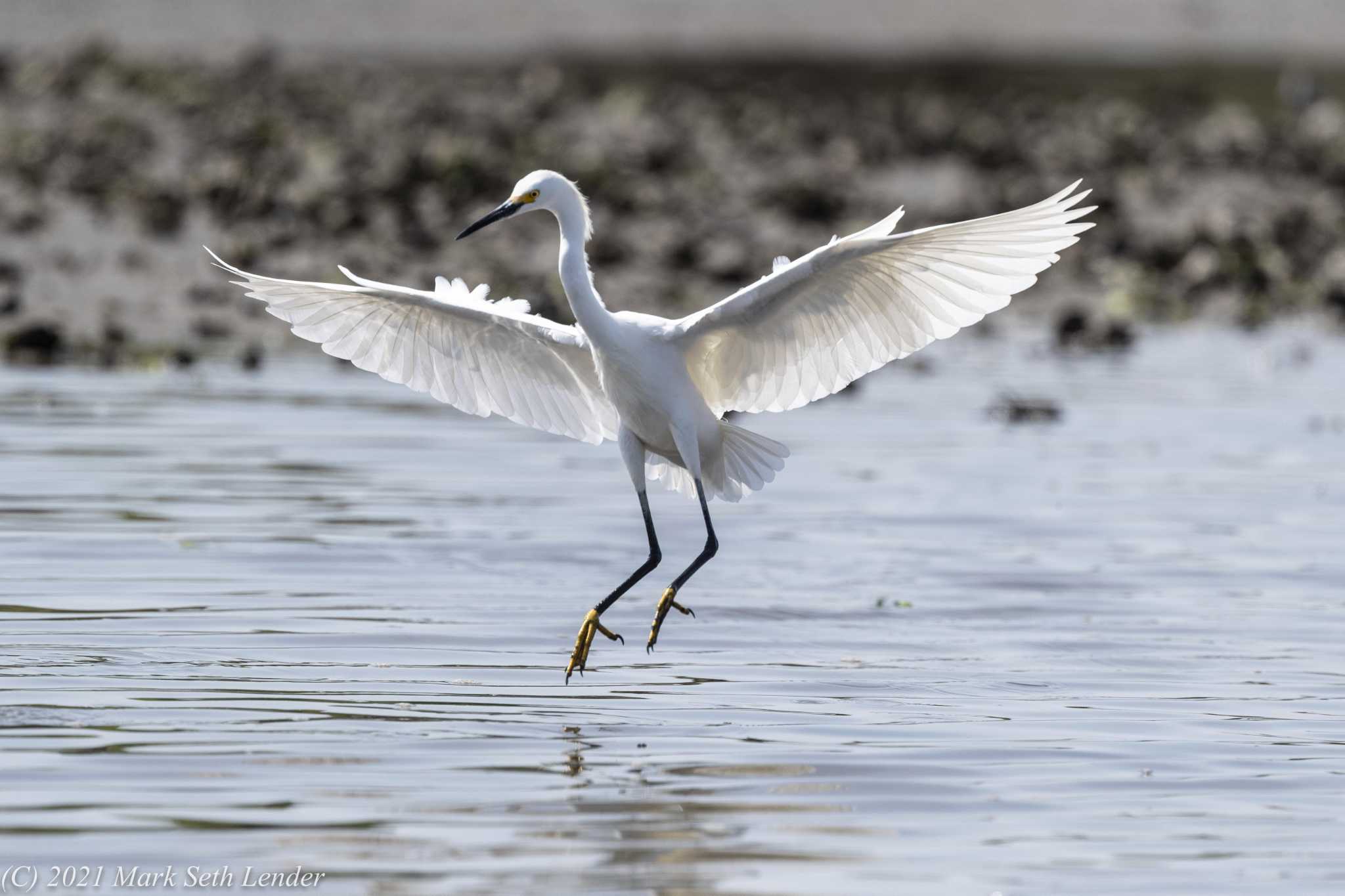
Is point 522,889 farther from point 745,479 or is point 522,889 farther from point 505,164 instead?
point 505,164

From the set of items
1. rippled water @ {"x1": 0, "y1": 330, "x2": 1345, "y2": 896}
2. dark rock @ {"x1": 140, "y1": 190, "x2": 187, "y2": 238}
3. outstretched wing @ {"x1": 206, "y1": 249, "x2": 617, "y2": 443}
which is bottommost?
rippled water @ {"x1": 0, "y1": 330, "x2": 1345, "y2": 896}

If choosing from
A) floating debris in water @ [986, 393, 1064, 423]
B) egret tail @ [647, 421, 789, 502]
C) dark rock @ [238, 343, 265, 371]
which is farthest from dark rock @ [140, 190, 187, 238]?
egret tail @ [647, 421, 789, 502]

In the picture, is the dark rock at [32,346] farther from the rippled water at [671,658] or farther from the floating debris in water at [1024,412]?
the floating debris in water at [1024,412]

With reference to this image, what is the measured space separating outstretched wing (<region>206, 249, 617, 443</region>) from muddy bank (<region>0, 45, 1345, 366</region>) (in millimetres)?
7715

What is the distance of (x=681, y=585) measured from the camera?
377 inches

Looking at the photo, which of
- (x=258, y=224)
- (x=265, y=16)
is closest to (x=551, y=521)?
(x=258, y=224)

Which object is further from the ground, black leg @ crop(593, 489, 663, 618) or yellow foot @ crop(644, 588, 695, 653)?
black leg @ crop(593, 489, 663, 618)

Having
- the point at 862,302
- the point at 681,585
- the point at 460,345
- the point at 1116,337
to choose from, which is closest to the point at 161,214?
the point at 1116,337

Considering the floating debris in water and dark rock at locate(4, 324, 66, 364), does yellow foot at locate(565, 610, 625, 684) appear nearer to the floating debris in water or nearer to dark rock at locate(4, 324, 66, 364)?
the floating debris in water

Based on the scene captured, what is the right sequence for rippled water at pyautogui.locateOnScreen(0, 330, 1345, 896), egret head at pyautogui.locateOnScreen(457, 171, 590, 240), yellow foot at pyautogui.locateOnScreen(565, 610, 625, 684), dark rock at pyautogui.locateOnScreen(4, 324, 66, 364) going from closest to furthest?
1. rippled water at pyautogui.locateOnScreen(0, 330, 1345, 896)
2. yellow foot at pyautogui.locateOnScreen(565, 610, 625, 684)
3. egret head at pyautogui.locateOnScreen(457, 171, 590, 240)
4. dark rock at pyautogui.locateOnScreen(4, 324, 66, 364)

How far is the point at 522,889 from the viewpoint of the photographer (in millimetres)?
6016

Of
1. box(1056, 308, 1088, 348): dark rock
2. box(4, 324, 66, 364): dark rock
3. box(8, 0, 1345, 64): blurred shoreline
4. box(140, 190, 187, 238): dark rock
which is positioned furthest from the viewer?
box(8, 0, 1345, 64): blurred shoreline

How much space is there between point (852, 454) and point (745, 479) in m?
4.96

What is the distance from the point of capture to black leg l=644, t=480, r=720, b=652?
9141 millimetres
